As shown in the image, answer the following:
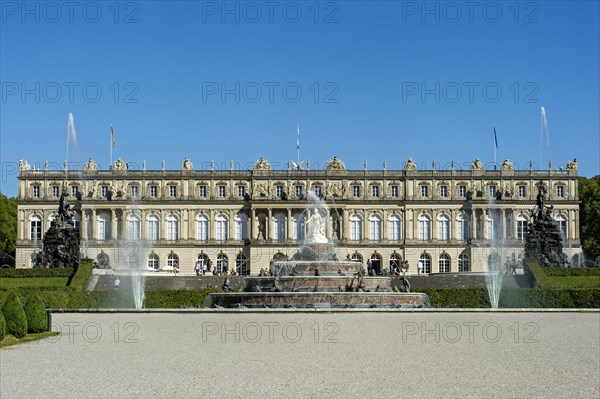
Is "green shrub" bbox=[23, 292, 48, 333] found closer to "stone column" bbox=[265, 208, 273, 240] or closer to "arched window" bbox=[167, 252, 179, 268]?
"stone column" bbox=[265, 208, 273, 240]

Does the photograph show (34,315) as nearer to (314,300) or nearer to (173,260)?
(314,300)

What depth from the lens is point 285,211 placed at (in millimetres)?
80500

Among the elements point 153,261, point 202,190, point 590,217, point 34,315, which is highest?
point 202,190

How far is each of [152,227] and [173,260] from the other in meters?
3.22

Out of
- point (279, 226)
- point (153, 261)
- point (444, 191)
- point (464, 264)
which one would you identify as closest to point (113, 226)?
point (153, 261)

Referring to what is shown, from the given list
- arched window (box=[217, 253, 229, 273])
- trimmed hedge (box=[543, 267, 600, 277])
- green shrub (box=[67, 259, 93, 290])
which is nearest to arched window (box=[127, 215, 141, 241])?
arched window (box=[217, 253, 229, 273])

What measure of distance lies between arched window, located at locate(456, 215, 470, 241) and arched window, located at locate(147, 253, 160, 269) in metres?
24.3

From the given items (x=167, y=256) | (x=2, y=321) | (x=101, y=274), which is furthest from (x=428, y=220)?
(x=2, y=321)

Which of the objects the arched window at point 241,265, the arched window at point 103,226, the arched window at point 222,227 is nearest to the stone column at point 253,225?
the arched window at point 241,265

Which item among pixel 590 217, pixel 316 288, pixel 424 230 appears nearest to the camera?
pixel 316 288

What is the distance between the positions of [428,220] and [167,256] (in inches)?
841

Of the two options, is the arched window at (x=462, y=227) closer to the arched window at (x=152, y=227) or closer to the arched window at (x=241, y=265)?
the arched window at (x=241, y=265)

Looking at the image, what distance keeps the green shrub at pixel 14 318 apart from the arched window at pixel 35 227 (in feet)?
198

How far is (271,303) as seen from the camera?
114ft
